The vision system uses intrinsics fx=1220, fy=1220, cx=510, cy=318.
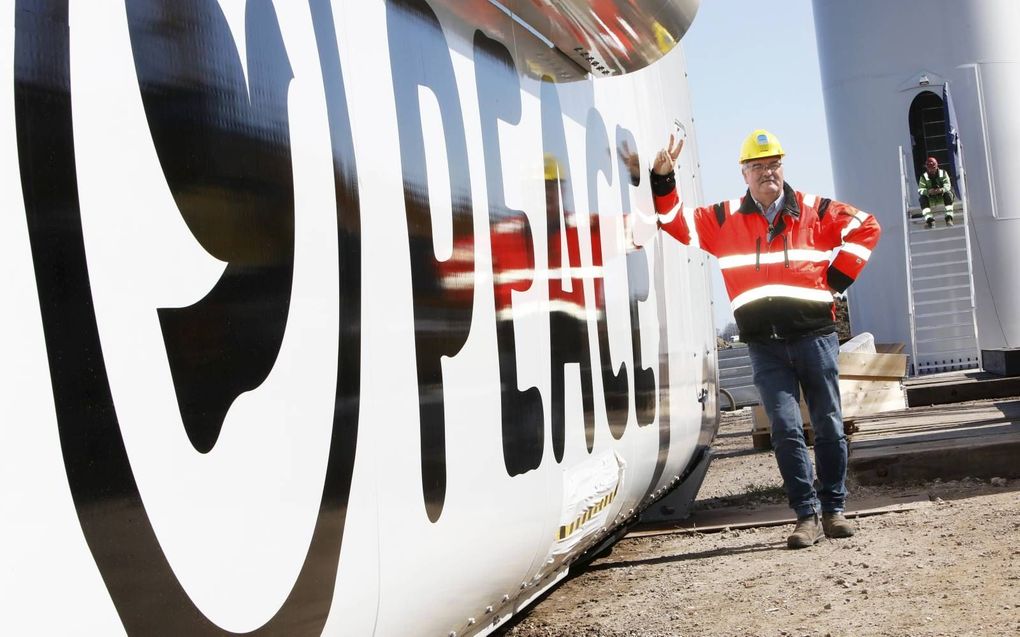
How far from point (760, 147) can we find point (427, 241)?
357cm

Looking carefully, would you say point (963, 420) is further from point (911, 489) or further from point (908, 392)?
point (911, 489)

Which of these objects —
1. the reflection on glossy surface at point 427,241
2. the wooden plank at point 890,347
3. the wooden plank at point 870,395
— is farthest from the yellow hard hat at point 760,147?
the wooden plank at point 890,347

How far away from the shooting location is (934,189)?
1730 centimetres

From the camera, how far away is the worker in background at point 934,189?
17219 millimetres

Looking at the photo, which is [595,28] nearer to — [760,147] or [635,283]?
[635,283]

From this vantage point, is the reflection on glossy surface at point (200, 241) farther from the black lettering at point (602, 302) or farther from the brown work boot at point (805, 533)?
the brown work boot at point (805, 533)

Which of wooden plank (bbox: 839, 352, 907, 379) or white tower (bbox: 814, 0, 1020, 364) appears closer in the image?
wooden plank (bbox: 839, 352, 907, 379)

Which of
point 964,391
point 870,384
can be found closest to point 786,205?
point 870,384

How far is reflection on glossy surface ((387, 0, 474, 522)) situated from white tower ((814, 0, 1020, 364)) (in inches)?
615

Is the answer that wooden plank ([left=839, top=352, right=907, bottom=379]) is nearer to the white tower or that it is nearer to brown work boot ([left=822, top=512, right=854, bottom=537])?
brown work boot ([left=822, top=512, right=854, bottom=537])

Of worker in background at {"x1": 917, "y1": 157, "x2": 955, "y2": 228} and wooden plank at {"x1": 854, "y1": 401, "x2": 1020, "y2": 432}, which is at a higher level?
worker in background at {"x1": 917, "y1": 157, "x2": 955, "y2": 228}

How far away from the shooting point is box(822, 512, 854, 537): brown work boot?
5570 mm

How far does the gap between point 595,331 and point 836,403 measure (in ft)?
7.32

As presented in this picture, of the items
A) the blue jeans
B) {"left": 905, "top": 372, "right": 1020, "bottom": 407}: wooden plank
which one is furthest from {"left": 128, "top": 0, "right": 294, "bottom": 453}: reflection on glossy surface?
{"left": 905, "top": 372, "right": 1020, "bottom": 407}: wooden plank
